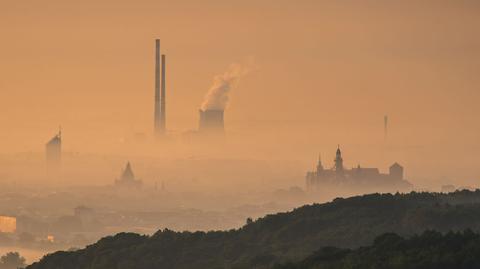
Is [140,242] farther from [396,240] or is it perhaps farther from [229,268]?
[396,240]

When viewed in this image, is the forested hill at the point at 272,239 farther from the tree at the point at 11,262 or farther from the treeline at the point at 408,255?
the tree at the point at 11,262

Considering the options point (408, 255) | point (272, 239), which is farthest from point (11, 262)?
point (408, 255)

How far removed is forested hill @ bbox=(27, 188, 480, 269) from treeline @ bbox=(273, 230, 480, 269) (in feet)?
47.3

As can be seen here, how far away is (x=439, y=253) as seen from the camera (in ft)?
240

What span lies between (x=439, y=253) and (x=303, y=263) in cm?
829

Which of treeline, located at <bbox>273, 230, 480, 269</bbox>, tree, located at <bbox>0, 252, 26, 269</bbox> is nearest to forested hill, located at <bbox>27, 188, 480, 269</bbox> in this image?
treeline, located at <bbox>273, 230, 480, 269</bbox>

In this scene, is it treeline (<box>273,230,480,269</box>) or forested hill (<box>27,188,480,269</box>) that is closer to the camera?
treeline (<box>273,230,480,269</box>)

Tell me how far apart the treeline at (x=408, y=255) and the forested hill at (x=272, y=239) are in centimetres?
1441

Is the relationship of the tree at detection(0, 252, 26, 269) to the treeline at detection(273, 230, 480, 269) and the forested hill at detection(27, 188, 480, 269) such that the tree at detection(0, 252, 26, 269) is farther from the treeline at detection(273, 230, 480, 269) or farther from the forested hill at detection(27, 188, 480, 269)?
the treeline at detection(273, 230, 480, 269)

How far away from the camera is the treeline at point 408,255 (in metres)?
70.2

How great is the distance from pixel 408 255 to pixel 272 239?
34.0 m

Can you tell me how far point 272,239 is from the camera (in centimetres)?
10725

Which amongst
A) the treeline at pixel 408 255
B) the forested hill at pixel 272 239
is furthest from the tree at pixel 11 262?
the treeline at pixel 408 255

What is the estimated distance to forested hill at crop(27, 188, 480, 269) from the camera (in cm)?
10094
